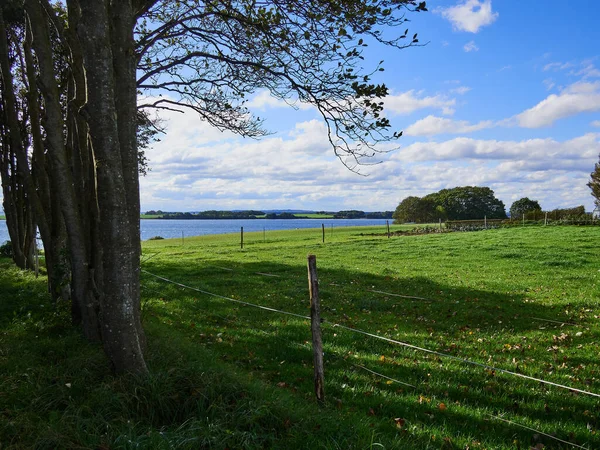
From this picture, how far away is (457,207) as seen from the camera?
109m

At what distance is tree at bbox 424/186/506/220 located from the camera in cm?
10869

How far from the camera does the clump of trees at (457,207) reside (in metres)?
109

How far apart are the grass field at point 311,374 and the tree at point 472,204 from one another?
99035 mm

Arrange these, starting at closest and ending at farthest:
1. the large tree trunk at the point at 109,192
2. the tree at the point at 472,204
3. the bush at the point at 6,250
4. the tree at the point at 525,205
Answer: the large tree trunk at the point at 109,192, the bush at the point at 6,250, the tree at the point at 525,205, the tree at the point at 472,204

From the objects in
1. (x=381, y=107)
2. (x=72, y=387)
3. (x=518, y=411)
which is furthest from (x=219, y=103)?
(x=518, y=411)

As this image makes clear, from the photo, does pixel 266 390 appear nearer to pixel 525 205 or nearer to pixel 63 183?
pixel 63 183

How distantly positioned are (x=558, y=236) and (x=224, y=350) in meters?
29.8

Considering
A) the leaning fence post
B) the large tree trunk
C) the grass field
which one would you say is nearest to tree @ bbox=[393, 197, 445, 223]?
the grass field

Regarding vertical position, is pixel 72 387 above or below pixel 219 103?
below

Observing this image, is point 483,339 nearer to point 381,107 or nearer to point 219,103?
point 381,107

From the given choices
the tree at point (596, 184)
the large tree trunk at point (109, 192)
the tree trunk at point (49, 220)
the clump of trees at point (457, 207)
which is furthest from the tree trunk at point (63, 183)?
the clump of trees at point (457, 207)

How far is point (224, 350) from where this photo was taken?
8.14 m

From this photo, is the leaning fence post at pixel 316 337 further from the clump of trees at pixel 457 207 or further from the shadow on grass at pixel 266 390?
the clump of trees at pixel 457 207

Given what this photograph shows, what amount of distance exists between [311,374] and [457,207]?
360ft
